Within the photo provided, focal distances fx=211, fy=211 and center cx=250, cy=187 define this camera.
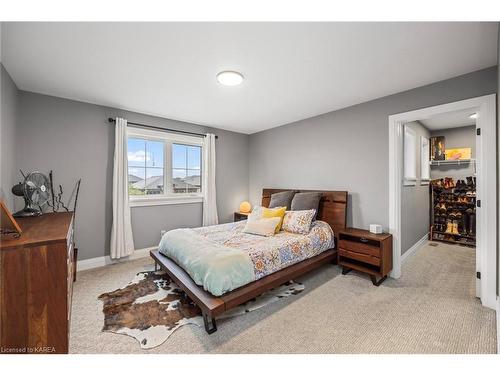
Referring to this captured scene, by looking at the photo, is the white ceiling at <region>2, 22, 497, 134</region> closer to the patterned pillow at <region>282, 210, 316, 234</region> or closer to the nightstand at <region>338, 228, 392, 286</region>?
the patterned pillow at <region>282, 210, 316, 234</region>

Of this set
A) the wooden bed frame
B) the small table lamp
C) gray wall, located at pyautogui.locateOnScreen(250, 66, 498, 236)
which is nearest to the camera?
the wooden bed frame

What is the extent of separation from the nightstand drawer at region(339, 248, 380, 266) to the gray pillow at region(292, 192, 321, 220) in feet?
2.19

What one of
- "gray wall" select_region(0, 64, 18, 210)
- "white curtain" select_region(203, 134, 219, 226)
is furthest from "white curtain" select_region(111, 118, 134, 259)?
"white curtain" select_region(203, 134, 219, 226)

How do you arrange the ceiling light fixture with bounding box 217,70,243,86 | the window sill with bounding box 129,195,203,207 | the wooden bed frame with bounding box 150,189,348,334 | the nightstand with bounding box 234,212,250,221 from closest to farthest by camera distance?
the wooden bed frame with bounding box 150,189,348,334, the ceiling light fixture with bounding box 217,70,243,86, the window sill with bounding box 129,195,203,207, the nightstand with bounding box 234,212,250,221

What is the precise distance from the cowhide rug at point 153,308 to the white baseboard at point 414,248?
6.33 ft

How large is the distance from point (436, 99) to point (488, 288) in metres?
2.06

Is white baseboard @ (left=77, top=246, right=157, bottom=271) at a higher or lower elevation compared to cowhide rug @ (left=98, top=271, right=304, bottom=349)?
higher

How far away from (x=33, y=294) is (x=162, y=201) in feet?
8.57

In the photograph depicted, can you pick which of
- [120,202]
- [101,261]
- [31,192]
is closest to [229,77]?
[31,192]

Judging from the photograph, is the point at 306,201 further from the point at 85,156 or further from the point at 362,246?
the point at 85,156

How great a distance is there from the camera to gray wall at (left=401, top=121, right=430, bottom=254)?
3301mm

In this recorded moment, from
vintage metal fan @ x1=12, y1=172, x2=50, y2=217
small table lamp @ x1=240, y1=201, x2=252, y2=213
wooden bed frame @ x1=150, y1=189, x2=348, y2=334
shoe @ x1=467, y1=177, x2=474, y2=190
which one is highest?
shoe @ x1=467, y1=177, x2=474, y2=190

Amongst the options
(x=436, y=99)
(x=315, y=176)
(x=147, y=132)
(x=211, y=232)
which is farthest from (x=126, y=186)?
(x=436, y=99)
